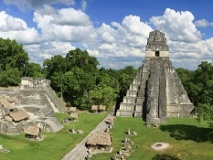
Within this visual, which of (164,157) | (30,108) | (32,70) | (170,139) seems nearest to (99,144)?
(164,157)

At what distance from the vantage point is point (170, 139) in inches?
2048

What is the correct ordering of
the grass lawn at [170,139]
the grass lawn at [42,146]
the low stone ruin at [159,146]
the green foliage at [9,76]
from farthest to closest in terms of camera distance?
1. the green foliage at [9,76]
2. the low stone ruin at [159,146]
3. the grass lawn at [170,139]
4. the grass lawn at [42,146]

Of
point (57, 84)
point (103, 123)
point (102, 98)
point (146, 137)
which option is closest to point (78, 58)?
point (57, 84)

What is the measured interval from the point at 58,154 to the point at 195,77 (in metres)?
49.9

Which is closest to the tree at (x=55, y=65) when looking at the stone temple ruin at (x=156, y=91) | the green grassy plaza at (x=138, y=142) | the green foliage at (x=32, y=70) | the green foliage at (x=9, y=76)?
the green foliage at (x=32, y=70)

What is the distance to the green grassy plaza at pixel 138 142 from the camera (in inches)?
1703

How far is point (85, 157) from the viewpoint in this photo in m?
43.2

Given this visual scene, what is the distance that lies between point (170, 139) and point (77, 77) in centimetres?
3744

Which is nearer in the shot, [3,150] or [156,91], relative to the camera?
[3,150]

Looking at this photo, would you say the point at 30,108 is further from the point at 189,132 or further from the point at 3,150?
the point at 189,132

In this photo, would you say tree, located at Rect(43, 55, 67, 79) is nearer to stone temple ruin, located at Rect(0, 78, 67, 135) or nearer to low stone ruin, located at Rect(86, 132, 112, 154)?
stone temple ruin, located at Rect(0, 78, 67, 135)

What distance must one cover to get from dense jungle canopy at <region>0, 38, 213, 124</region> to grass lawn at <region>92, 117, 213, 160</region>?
12.6m

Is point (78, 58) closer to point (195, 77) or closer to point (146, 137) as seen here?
point (195, 77)

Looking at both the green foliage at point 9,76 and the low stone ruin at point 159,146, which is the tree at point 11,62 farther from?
the low stone ruin at point 159,146
